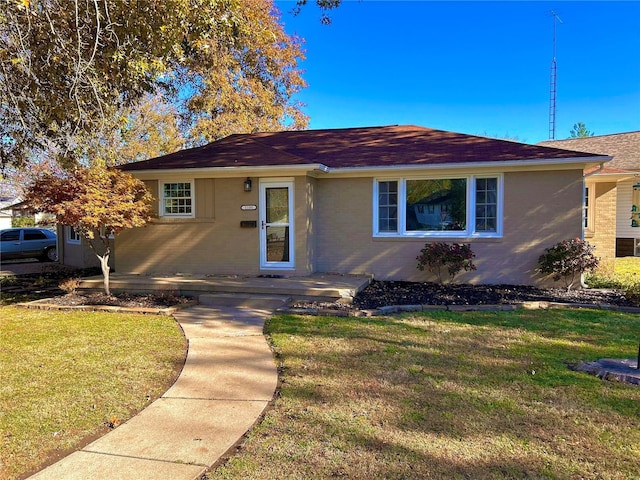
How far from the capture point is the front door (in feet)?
32.7

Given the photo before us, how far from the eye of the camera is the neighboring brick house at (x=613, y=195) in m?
12.7

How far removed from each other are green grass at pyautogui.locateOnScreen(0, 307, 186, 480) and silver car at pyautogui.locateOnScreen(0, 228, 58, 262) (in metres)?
13.7

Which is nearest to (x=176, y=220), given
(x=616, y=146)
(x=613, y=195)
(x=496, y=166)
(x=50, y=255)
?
(x=496, y=166)

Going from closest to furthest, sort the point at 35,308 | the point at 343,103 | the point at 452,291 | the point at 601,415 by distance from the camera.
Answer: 1. the point at 601,415
2. the point at 35,308
3. the point at 452,291
4. the point at 343,103

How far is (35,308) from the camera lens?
811 centimetres

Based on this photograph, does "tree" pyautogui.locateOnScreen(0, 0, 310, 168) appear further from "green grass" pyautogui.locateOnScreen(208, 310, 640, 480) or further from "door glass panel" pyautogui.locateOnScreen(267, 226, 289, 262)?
"green grass" pyautogui.locateOnScreen(208, 310, 640, 480)

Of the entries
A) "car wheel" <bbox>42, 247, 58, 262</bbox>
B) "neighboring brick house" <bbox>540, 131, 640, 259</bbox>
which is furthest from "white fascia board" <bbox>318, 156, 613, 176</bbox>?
"car wheel" <bbox>42, 247, 58, 262</bbox>

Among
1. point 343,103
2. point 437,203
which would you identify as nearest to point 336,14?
point 437,203

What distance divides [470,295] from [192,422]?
6.59m

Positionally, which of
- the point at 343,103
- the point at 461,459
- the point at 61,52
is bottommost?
the point at 461,459

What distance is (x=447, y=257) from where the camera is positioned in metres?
9.26

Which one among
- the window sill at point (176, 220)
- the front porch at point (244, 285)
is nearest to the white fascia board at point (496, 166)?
the front porch at point (244, 285)

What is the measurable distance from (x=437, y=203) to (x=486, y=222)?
120 cm

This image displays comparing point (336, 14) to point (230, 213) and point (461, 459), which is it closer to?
point (230, 213)
